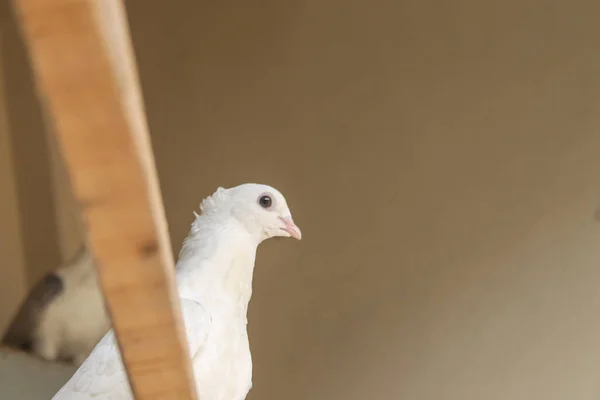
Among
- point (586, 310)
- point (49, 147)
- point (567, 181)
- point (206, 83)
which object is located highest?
point (206, 83)

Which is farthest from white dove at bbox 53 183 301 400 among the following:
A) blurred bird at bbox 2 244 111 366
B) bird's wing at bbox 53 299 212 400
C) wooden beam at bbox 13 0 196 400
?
blurred bird at bbox 2 244 111 366

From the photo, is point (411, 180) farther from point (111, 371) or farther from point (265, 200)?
point (111, 371)

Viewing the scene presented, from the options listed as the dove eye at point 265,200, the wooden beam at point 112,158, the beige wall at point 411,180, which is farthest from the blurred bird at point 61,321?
the wooden beam at point 112,158

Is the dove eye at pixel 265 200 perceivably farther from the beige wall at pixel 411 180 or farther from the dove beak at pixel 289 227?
the beige wall at pixel 411 180

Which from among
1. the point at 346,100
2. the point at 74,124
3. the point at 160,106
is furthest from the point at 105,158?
the point at 160,106

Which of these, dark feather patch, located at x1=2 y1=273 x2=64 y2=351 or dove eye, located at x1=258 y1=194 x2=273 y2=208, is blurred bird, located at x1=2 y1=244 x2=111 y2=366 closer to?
dark feather patch, located at x1=2 y1=273 x2=64 y2=351

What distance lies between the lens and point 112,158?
26 centimetres

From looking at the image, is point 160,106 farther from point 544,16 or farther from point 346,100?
point 544,16

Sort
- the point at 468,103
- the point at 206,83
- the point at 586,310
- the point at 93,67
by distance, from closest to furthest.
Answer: the point at 93,67 → the point at 586,310 → the point at 468,103 → the point at 206,83

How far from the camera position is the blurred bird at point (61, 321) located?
1020mm

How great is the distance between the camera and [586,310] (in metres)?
0.95

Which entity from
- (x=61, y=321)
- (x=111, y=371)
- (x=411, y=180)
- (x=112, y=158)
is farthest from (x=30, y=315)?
(x=112, y=158)

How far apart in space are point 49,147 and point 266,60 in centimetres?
60

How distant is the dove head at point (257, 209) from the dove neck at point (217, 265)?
0.01 metres
